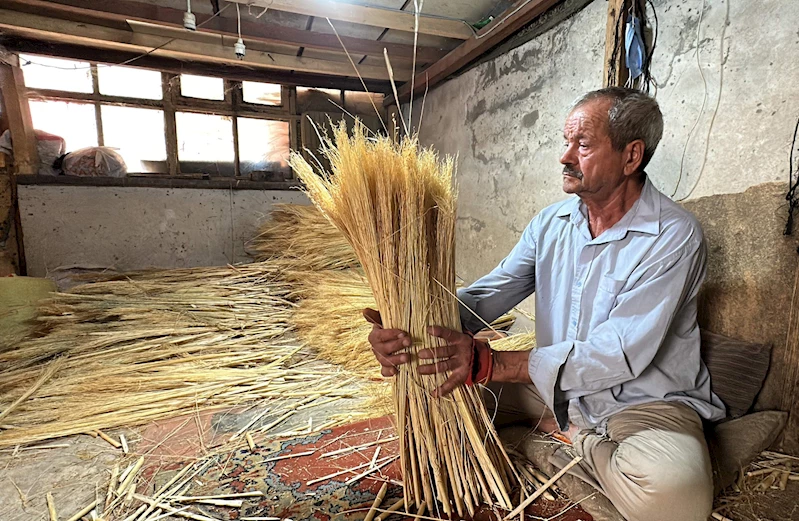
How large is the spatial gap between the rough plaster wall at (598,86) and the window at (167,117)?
1908 millimetres

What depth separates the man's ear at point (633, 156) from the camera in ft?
4.04

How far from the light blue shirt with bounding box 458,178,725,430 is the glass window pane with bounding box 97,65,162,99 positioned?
13.7 feet

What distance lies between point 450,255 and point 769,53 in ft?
4.29

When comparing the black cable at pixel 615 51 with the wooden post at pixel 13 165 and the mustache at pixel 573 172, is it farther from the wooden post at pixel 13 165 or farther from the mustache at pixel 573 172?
the wooden post at pixel 13 165

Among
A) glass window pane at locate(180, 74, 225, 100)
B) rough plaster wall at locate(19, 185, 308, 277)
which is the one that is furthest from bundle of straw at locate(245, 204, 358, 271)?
glass window pane at locate(180, 74, 225, 100)

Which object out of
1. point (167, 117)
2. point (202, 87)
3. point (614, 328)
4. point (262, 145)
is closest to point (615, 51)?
point (614, 328)

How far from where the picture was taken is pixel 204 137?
4.26 m

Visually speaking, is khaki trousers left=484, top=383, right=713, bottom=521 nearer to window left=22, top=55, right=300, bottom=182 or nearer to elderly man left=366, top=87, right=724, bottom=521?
elderly man left=366, top=87, right=724, bottom=521

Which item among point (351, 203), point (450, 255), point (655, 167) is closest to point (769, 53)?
point (655, 167)

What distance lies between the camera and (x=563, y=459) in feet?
4.17

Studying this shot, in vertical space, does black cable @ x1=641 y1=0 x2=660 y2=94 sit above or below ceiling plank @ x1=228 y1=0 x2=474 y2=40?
below

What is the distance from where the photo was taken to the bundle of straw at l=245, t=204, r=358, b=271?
3.14 m

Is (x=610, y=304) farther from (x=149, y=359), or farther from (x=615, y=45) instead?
(x=149, y=359)

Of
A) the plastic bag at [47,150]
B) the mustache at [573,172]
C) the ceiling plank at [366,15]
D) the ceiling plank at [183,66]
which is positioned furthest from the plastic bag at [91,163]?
the mustache at [573,172]
